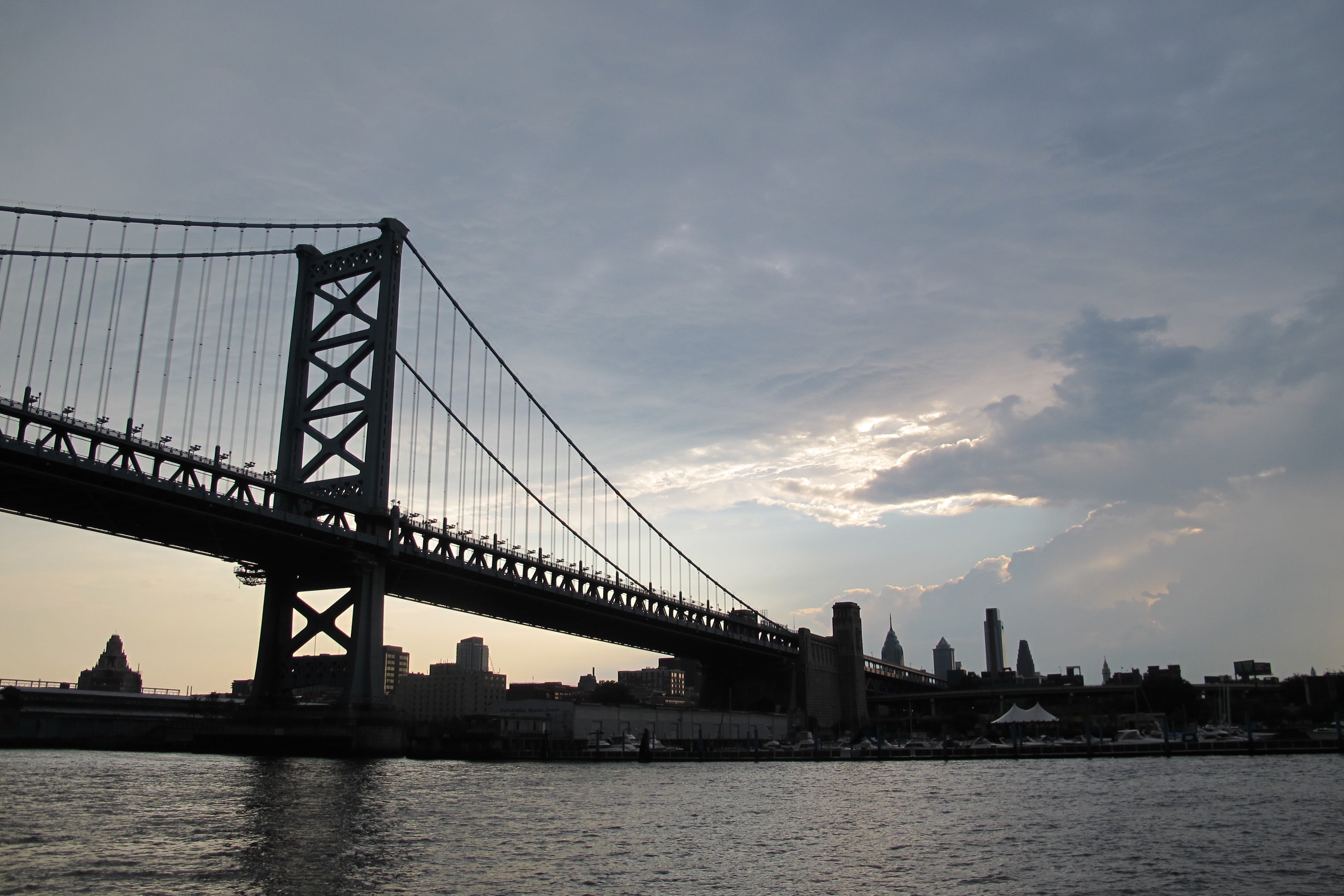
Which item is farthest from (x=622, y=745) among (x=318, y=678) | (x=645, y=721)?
(x=318, y=678)

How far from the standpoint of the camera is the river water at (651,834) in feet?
72.3

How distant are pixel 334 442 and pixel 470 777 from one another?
24.4 m

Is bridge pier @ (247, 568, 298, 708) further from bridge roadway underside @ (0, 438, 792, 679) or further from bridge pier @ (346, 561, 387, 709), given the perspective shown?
bridge pier @ (346, 561, 387, 709)

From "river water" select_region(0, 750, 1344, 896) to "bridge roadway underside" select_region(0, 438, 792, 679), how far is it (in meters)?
13.3

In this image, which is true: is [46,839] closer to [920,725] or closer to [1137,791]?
[1137,791]

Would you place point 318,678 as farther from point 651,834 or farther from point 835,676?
point 835,676

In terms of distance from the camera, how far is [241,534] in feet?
201

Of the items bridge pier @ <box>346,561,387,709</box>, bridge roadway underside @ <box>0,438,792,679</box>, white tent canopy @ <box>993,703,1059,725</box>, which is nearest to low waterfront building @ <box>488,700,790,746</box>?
bridge roadway underside @ <box>0,438,792,679</box>

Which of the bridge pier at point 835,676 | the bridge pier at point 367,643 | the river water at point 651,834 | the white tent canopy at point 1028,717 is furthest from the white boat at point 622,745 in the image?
the bridge pier at point 835,676

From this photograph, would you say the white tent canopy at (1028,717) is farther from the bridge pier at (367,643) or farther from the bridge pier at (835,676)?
the bridge pier at (367,643)

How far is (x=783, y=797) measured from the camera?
151ft

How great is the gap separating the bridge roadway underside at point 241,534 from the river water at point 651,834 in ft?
43.6

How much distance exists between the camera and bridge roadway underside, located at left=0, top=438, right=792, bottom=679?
50875 millimetres

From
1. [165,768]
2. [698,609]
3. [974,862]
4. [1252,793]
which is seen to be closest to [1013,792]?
[1252,793]
